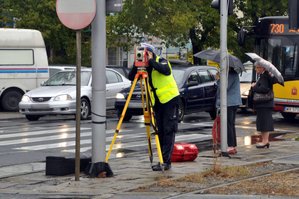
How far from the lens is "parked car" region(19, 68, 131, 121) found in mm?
23406

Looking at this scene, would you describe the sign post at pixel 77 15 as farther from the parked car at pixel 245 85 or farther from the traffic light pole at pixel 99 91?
the parked car at pixel 245 85

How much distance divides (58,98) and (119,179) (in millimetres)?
12290

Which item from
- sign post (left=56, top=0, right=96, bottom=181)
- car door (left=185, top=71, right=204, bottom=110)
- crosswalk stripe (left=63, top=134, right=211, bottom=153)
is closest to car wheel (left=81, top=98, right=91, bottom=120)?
car door (left=185, top=71, right=204, bottom=110)

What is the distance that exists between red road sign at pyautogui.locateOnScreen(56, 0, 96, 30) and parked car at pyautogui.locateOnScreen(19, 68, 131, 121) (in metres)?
12.2

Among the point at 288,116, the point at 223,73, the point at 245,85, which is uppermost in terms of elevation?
the point at 223,73

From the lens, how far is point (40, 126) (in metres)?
21.8

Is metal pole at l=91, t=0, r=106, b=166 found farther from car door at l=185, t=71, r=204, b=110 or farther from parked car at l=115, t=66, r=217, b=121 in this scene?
car door at l=185, t=71, r=204, b=110

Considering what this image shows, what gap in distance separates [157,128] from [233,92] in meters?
2.76

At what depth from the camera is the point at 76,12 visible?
1119 centimetres

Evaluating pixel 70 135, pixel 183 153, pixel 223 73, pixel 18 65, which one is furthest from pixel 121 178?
pixel 18 65

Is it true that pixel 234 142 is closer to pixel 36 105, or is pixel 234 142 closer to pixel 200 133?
pixel 200 133

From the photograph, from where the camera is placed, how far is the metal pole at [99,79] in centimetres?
1148

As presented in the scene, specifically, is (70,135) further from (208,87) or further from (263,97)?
(208,87)

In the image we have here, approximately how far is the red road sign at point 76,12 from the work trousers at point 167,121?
6.38 feet
